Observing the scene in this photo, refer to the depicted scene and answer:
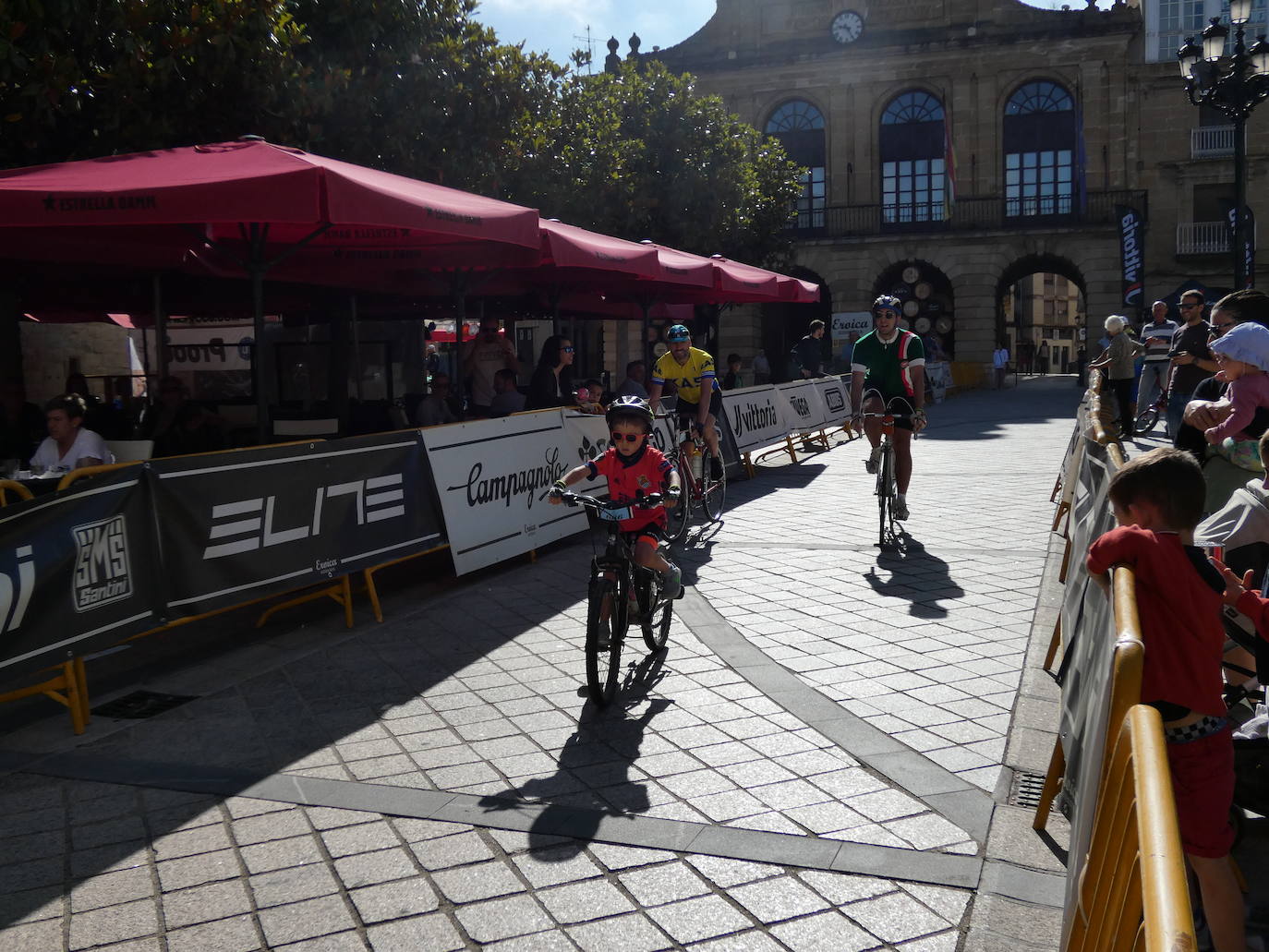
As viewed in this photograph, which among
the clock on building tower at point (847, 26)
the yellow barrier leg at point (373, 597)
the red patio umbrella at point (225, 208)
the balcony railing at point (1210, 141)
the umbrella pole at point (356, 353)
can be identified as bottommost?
the yellow barrier leg at point (373, 597)

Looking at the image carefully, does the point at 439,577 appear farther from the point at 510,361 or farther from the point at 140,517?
the point at 510,361

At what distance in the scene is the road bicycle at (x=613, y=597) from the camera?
5578 mm

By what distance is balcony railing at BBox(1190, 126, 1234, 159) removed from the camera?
1628 inches

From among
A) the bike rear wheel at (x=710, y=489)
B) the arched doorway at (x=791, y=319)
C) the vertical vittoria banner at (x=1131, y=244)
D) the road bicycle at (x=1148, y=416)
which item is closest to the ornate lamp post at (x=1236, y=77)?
the road bicycle at (x=1148, y=416)

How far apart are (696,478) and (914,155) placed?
119 feet

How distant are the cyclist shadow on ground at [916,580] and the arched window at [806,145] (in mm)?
37503

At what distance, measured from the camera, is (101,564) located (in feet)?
18.6

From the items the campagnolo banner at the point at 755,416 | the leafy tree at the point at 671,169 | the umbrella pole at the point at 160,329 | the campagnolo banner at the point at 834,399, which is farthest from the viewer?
the leafy tree at the point at 671,169

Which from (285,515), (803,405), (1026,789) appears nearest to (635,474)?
(285,515)

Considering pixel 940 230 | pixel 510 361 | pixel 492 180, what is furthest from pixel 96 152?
pixel 940 230

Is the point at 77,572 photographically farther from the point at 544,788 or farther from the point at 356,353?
the point at 356,353

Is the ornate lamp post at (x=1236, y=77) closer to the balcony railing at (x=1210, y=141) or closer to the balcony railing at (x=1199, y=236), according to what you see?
the balcony railing at (x=1199, y=236)

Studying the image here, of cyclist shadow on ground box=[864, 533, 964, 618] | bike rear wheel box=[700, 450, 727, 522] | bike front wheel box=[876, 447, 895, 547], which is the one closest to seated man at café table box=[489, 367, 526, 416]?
bike rear wheel box=[700, 450, 727, 522]

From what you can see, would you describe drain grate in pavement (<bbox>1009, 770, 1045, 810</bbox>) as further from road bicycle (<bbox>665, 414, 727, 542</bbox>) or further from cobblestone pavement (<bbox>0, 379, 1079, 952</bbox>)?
road bicycle (<bbox>665, 414, 727, 542</bbox>)
